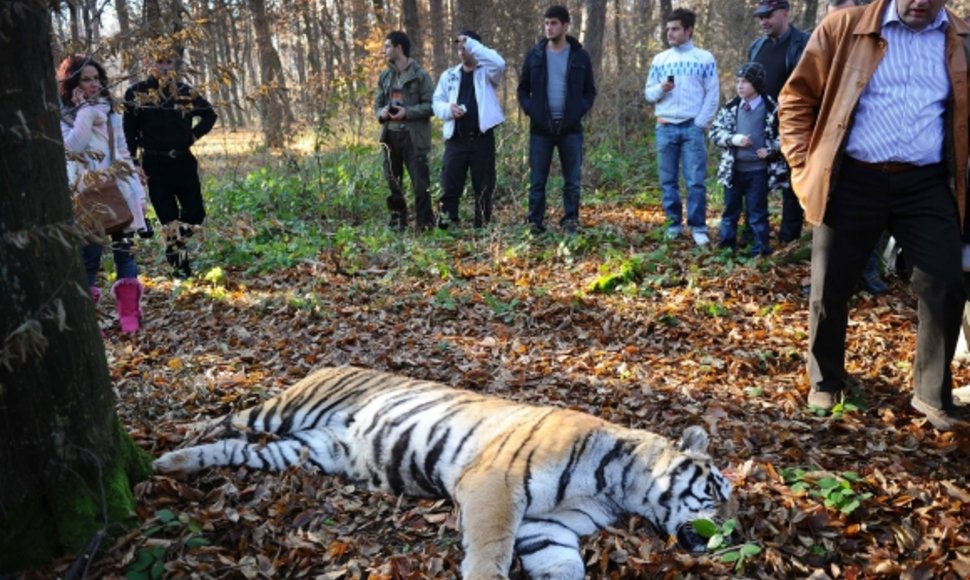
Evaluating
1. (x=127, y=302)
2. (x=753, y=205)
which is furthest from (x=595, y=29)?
(x=127, y=302)

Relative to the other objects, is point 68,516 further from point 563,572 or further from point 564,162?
point 564,162

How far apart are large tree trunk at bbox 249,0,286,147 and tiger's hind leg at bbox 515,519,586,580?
643cm

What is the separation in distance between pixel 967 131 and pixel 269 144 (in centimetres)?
1072

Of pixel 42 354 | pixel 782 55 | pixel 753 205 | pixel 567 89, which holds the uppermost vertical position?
pixel 782 55

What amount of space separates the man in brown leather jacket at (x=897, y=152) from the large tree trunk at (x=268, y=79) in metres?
5.98

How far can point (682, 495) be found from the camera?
3.27 meters

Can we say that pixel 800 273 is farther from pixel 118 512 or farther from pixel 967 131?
pixel 118 512

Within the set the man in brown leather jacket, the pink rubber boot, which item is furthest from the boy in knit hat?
the pink rubber boot

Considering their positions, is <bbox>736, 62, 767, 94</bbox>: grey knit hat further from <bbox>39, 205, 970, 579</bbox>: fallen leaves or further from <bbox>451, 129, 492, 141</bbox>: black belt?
<bbox>451, 129, 492, 141</bbox>: black belt

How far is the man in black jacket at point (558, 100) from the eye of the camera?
8422 mm

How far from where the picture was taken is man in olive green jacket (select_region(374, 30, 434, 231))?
30.1 ft

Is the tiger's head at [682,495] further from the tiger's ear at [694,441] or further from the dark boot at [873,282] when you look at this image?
the dark boot at [873,282]

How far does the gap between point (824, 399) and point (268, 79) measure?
14369mm

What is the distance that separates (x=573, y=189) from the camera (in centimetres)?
861
